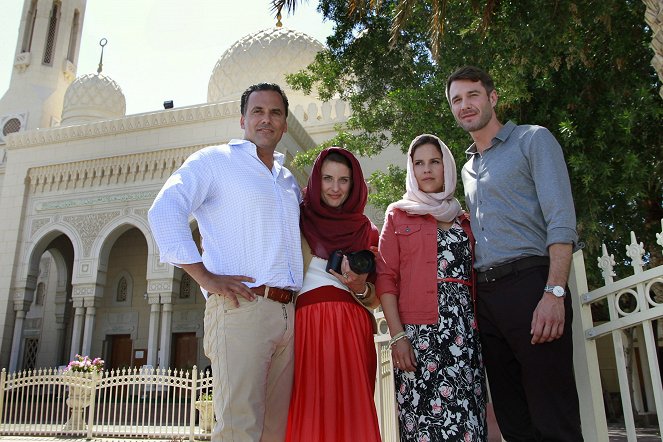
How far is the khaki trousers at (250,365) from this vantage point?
1834mm

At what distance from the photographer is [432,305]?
2053 mm

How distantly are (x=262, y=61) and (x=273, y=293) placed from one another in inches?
566

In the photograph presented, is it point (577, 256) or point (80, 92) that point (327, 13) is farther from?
point (80, 92)

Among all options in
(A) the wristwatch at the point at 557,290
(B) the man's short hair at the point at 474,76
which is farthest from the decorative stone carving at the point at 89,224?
(A) the wristwatch at the point at 557,290

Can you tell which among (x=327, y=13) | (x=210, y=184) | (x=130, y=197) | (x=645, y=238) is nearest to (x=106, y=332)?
(x=130, y=197)

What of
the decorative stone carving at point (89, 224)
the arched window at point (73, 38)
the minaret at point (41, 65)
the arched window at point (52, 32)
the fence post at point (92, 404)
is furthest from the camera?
the arched window at point (73, 38)

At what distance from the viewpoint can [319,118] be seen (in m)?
14.2

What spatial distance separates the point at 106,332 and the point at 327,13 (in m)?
10.7

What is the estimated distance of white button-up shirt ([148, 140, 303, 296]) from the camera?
6.34 ft

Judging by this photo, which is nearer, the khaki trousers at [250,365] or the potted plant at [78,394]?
the khaki trousers at [250,365]

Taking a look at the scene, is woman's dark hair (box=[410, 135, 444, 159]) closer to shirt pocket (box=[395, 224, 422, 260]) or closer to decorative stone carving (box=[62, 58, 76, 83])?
shirt pocket (box=[395, 224, 422, 260])

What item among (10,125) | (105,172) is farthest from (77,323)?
(10,125)

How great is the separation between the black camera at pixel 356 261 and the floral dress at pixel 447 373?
0.27 metres

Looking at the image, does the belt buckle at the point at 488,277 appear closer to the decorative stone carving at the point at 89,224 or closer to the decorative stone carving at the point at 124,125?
the decorative stone carving at the point at 124,125
